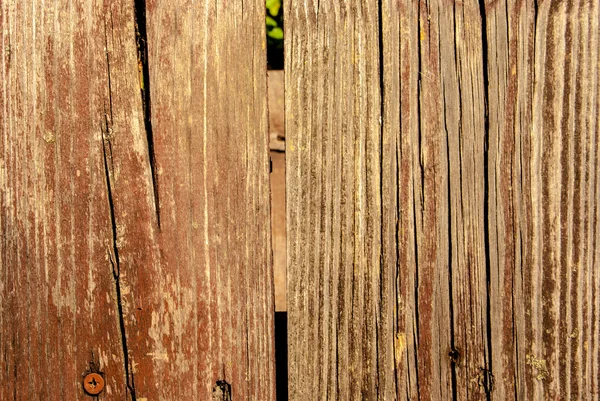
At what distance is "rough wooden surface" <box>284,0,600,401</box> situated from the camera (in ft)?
4.27

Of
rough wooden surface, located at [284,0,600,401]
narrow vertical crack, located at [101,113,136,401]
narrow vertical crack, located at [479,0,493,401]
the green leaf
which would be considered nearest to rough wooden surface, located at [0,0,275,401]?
narrow vertical crack, located at [101,113,136,401]

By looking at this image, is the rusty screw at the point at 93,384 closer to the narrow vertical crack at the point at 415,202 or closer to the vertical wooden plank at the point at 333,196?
the vertical wooden plank at the point at 333,196

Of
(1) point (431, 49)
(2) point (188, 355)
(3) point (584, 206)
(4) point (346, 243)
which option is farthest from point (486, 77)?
(2) point (188, 355)

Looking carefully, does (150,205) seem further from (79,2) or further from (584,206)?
(584,206)

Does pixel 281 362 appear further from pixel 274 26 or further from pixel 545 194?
pixel 274 26

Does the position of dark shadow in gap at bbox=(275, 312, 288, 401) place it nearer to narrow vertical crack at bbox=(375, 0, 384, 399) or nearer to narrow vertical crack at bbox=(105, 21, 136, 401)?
narrow vertical crack at bbox=(375, 0, 384, 399)

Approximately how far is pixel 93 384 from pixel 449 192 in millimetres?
1081

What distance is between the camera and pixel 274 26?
100 inches

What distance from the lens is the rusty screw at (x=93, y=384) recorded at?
138 centimetres

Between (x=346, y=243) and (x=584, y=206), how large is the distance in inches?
24.0

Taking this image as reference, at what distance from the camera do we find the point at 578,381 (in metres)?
1.33

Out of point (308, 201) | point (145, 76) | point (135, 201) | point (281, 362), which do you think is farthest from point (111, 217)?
point (281, 362)

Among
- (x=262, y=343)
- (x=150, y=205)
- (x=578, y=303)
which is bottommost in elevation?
(x=262, y=343)

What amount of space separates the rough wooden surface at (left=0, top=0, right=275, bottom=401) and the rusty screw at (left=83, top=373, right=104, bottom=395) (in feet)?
0.06
